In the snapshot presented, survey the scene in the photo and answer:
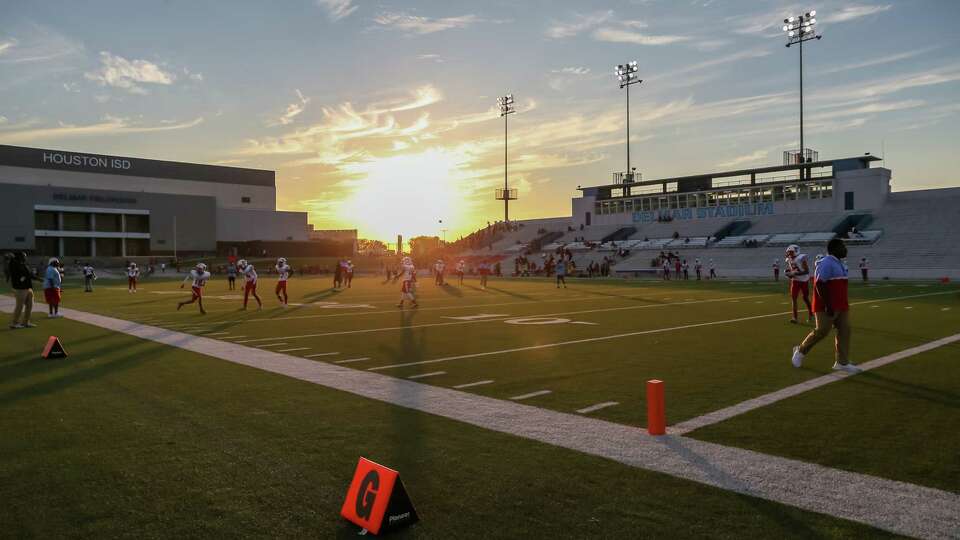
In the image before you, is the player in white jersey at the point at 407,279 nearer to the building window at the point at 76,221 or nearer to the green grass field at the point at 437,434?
the green grass field at the point at 437,434

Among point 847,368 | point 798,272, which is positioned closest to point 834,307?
point 847,368

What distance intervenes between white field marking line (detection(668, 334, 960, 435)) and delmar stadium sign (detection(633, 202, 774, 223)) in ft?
188

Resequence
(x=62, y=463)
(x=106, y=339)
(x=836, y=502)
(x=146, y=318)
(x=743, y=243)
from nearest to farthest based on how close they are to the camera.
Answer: (x=836, y=502), (x=62, y=463), (x=106, y=339), (x=146, y=318), (x=743, y=243)

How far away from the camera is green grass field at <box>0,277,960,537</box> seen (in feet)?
13.4

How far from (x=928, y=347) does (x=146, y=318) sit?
710 inches

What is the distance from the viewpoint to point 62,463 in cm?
514

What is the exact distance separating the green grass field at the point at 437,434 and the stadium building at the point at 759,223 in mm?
40995

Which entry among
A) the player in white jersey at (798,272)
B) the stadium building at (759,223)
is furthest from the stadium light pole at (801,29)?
the player in white jersey at (798,272)

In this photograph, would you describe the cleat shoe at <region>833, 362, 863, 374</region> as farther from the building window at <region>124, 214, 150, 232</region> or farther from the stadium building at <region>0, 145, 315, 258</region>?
the building window at <region>124, 214, 150, 232</region>

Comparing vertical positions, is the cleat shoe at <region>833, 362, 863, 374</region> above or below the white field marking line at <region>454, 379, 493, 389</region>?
above

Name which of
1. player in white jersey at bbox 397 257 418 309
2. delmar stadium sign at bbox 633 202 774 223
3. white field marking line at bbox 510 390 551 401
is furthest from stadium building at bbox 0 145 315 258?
white field marking line at bbox 510 390 551 401

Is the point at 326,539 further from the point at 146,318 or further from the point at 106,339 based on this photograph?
the point at 146,318

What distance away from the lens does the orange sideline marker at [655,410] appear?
18.4 ft

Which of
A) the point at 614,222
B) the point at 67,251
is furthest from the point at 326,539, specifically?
the point at 67,251
